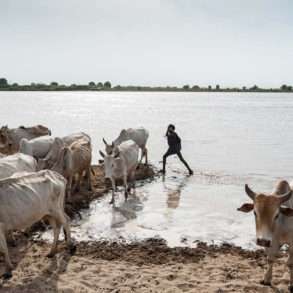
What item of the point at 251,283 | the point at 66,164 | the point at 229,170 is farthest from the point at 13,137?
the point at 251,283

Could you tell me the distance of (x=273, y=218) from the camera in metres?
5.46

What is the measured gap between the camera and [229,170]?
16.9m

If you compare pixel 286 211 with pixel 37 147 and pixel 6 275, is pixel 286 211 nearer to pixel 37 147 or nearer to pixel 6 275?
pixel 6 275

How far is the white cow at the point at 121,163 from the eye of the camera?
11.1 m

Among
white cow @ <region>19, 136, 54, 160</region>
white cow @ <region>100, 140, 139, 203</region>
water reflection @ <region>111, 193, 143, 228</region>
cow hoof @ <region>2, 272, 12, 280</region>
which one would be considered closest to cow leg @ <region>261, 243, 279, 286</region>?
cow hoof @ <region>2, 272, 12, 280</region>

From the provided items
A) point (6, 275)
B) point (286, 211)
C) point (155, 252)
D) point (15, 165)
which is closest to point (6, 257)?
point (6, 275)

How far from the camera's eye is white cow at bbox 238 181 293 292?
5395 mm

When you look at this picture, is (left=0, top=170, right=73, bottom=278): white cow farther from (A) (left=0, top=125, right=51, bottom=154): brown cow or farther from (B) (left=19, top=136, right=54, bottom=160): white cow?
(A) (left=0, top=125, right=51, bottom=154): brown cow

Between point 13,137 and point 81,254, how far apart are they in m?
9.49

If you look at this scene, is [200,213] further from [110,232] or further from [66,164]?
[66,164]

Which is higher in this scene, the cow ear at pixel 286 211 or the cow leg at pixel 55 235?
the cow ear at pixel 286 211

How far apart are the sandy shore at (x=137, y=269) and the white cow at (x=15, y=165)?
1.29 meters

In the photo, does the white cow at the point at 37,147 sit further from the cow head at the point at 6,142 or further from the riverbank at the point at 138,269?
the riverbank at the point at 138,269

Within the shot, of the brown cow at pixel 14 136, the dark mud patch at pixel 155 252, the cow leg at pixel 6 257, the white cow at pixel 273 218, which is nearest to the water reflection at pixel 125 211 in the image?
the dark mud patch at pixel 155 252
